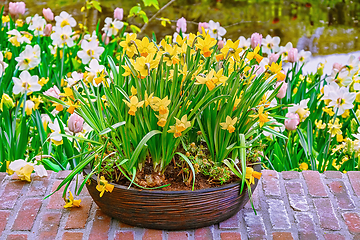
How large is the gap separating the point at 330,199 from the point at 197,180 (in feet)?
2.03

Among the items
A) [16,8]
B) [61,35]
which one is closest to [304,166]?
[61,35]

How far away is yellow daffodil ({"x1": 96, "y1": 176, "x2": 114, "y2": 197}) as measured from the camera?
133 cm

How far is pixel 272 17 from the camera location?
7145mm

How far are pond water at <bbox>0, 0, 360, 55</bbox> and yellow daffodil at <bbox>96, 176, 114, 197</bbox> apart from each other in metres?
4.37

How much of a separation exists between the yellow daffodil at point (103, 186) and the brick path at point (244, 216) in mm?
184

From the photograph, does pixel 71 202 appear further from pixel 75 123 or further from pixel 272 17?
pixel 272 17

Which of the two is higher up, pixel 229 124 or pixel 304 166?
pixel 229 124

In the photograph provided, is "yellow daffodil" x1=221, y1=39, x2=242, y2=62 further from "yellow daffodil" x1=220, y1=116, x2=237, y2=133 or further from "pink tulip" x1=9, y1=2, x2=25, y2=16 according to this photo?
"pink tulip" x1=9, y1=2, x2=25, y2=16

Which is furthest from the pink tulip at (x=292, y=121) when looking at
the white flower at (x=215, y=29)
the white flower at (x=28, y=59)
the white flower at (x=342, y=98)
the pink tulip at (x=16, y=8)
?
the pink tulip at (x=16, y=8)

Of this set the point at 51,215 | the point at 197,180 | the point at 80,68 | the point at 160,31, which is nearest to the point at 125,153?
the point at 197,180

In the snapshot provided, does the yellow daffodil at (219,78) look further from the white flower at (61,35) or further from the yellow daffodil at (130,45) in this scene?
the white flower at (61,35)

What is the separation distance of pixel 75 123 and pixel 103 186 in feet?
1.53

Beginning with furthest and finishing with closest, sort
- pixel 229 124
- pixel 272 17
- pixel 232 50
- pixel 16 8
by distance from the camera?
pixel 272 17 → pixel 16 8 → pixel 232 50 → pixel 229 124

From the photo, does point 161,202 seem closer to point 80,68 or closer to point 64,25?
point 80,68
